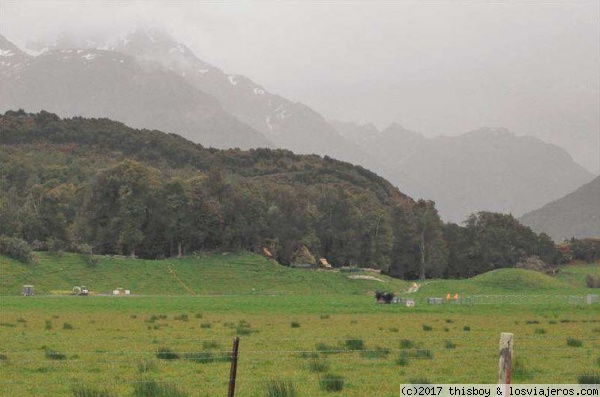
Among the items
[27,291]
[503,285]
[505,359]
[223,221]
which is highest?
[223,221]

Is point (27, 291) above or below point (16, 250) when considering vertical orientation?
below

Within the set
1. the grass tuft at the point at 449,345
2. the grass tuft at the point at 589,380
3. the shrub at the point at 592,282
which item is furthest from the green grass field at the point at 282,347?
the shrub at the point at 592,282

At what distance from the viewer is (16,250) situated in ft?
302

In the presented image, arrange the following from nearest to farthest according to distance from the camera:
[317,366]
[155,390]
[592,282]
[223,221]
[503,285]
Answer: [155,390] < [317,366] < [503,285] < [223,221] < [592,282]

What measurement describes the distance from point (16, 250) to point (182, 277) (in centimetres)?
2104

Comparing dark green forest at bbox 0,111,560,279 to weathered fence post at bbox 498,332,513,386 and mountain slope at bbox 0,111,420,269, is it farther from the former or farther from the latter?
weathered fence post at bbox 498,332,513,386

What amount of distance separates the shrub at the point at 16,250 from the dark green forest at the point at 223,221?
375mm

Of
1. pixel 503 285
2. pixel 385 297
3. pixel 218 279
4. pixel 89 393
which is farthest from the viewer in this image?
pixel 503 285

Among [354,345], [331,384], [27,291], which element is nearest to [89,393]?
[331,384]

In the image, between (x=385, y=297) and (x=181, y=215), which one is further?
(x=181, y=215)

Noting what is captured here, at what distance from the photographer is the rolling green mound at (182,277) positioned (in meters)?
89.1

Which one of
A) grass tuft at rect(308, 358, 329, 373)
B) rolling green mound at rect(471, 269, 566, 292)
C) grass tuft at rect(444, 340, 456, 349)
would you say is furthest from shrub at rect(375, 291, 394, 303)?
grass tuft at rect(308, 358, 329, 373)

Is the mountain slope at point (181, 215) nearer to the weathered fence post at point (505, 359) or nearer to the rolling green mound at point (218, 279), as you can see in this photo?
the rolling green mound at point (218, 279)

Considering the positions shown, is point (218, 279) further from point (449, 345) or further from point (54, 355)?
point (54, 355)
